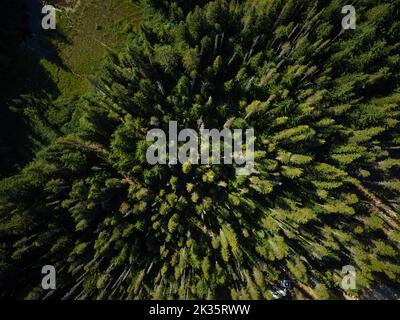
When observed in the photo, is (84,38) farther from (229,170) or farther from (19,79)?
(229,170)

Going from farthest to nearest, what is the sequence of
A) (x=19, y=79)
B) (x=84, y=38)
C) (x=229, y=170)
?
(x=84, y=38) → (x=19, y=79) → (x=229, y=170)

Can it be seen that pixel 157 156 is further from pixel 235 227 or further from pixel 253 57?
pixel 253 57

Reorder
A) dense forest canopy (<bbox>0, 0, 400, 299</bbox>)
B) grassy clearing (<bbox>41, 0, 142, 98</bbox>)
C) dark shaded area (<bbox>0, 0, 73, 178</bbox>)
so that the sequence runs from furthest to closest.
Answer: grassy clearing (<bbox>41, 0, 142, 98</bbox>) < dark shaded area (<bbox>0, 0, 73, 178</bbox>) < dense forest canopy (<bbox>0, 0, 400, 299</bbox>)

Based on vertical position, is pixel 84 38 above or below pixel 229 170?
above

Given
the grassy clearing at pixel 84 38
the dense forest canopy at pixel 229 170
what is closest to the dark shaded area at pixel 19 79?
the grassy clearing at pixel 84 38

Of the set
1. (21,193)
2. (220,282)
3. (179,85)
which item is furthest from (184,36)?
(220,282)

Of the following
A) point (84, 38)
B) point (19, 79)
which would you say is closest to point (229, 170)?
point (84, 38)

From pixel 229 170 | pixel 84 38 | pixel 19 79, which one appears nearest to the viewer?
pixel 229 170

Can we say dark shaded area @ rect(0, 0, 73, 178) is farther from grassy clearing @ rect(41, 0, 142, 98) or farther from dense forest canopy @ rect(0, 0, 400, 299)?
dense forest canopy @ rect(0, 0, 400, 299)

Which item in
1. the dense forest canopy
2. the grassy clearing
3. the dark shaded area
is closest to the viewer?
the dense forest canopy

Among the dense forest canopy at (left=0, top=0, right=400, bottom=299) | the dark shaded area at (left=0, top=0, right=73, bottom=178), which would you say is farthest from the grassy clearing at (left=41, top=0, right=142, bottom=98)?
the dense forest canopy at (left=0, top=0, right=400, bottom=299)
